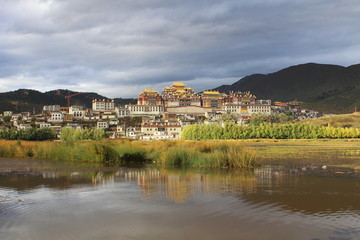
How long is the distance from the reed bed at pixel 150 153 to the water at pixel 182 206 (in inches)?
117

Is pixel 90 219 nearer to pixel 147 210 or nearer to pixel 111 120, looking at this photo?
pixel 147 210

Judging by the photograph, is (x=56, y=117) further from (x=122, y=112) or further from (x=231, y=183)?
(x=231, y=183)

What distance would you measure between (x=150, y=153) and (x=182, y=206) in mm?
16088

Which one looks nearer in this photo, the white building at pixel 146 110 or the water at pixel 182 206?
the water at pixel 182 206

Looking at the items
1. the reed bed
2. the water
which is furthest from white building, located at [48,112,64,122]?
the water

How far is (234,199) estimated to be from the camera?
14.6 metres

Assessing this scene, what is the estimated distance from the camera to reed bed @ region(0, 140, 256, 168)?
81.2 feet

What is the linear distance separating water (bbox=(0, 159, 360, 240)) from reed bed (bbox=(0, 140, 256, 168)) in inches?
117

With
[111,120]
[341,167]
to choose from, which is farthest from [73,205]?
[111,120]

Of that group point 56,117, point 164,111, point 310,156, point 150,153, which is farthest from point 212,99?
point 150,153

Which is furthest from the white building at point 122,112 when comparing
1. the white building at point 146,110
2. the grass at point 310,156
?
the grass at point 310,156

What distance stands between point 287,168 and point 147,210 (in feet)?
46.6

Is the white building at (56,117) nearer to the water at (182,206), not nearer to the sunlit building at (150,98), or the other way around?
the sunlit building at (150,98)

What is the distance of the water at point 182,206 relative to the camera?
34.6 ft
